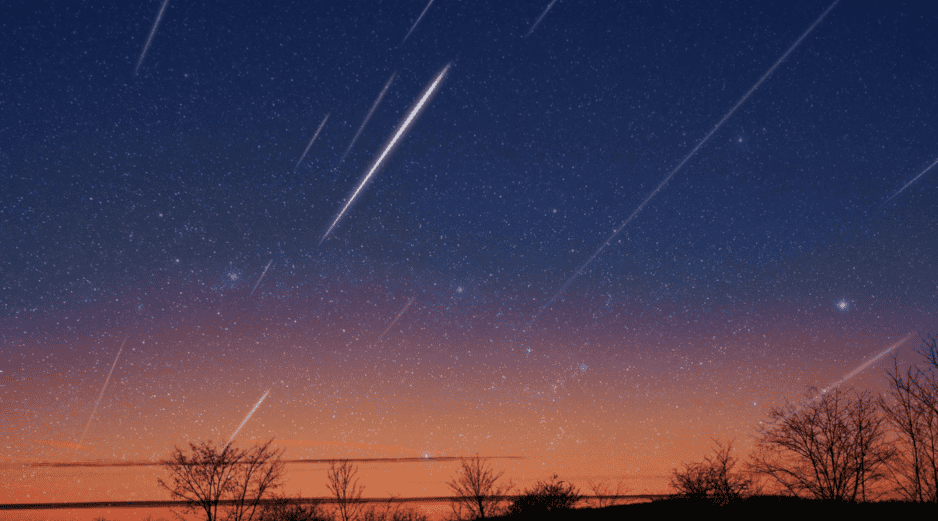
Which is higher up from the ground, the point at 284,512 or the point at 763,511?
the point at 763,511

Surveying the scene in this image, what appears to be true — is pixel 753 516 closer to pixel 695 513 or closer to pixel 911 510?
pixel 695 513

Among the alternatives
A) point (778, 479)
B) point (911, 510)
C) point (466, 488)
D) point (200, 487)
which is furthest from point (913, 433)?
point (466, 488)

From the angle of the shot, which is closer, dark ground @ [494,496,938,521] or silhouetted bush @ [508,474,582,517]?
dark ground @ [494,496,938,521]

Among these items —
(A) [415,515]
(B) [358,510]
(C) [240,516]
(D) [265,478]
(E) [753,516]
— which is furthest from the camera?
(A) [415,515]

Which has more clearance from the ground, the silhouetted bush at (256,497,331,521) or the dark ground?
the dark ground

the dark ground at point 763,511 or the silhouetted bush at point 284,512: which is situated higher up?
the dark ground at point 763,511

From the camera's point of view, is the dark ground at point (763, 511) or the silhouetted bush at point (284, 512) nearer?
the dark ground at point (763, 511)

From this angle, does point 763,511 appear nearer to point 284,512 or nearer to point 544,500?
point 544,500

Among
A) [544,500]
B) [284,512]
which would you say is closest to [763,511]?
[544,500]

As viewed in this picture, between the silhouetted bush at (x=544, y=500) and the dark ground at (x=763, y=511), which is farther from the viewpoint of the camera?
the silhouetted bush at (x=544, y=500)

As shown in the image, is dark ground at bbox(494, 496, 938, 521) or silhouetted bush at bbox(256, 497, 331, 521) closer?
dark ground at bbox(494, 496, 938, 521)

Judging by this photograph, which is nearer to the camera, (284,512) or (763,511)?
(763,511)
